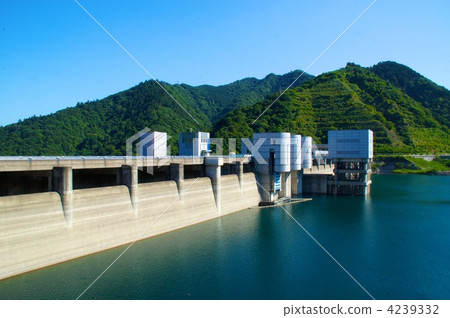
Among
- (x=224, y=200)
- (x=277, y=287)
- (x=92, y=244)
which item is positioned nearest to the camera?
(x=277, y=287)

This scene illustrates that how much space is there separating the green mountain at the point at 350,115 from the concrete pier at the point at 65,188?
61.7 m

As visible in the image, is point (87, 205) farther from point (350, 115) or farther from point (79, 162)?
point (350, 115)

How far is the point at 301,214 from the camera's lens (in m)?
37.3

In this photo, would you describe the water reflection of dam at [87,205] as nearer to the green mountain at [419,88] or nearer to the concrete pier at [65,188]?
the concrete pier at [65,188]

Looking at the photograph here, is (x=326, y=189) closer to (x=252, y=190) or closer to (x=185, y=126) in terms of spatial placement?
(x=252, y=190)

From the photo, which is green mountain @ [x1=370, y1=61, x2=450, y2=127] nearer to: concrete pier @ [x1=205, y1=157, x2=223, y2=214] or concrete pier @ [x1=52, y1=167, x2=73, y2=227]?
concrete pier @ [x1=205, y1=157, x2=223, y2=214]

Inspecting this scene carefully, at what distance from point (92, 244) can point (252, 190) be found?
2125cm

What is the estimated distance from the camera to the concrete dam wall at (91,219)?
62.6ft

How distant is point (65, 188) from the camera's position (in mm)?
21812

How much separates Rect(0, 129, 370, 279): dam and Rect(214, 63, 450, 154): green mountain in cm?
4740

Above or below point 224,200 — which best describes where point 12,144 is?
above

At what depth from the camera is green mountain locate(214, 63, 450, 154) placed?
308 feet

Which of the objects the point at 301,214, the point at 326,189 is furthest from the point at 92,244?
the point at 326,189

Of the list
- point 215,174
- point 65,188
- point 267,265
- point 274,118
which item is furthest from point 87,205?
point 274,118
